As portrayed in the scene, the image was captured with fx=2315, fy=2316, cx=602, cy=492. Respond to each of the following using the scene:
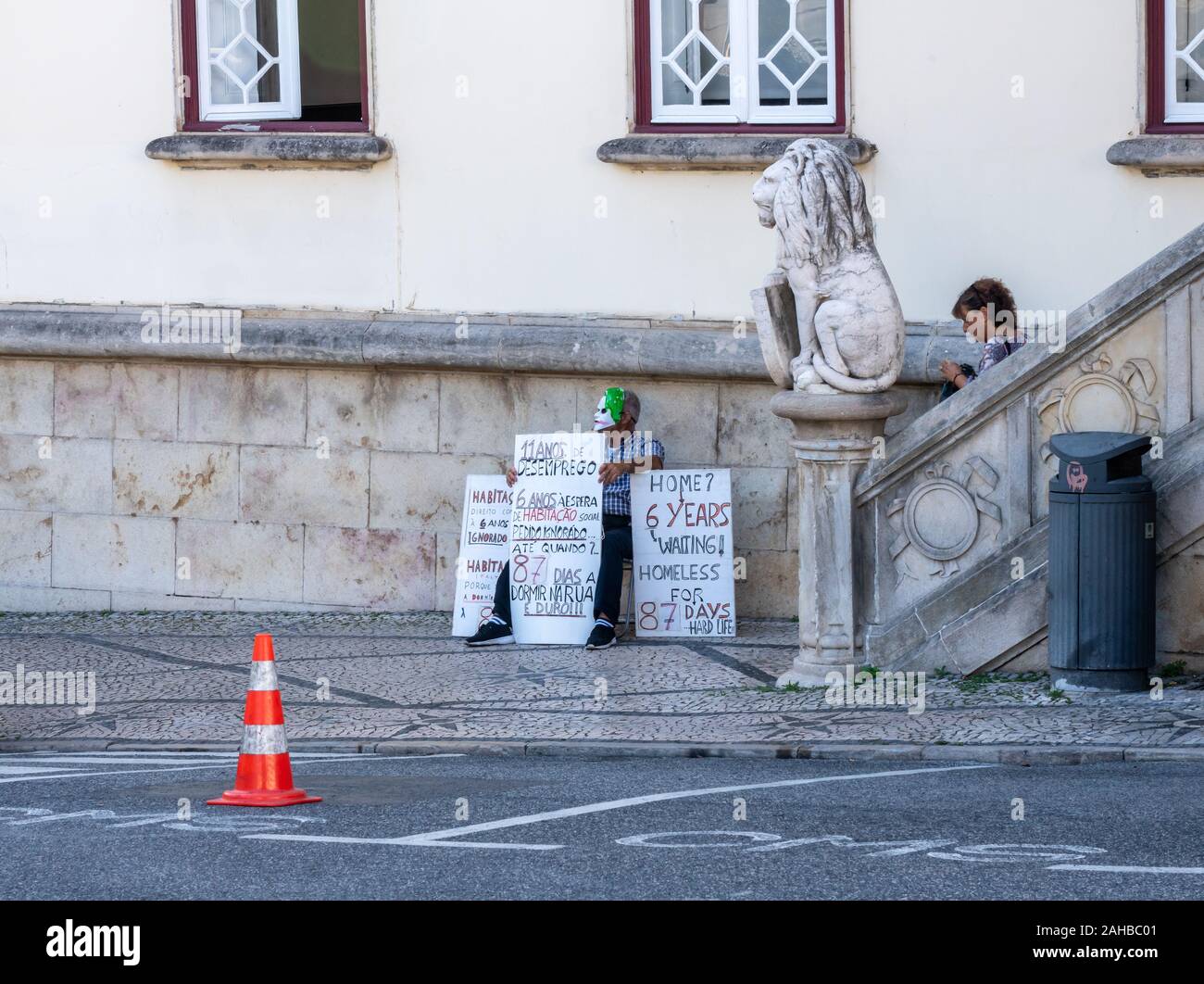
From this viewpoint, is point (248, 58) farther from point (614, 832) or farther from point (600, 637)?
point (614, 832)

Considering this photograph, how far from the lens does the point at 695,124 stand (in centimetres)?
1390

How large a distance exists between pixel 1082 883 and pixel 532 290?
7840 millimetres

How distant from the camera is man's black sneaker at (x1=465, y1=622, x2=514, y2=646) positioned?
1327 cm

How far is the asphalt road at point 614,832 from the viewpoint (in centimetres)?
704

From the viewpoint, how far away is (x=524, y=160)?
46.4 ft

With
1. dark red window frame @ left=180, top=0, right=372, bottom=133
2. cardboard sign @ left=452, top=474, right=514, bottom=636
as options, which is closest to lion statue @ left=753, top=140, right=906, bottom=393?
cardboard sign @ left=452, top=474, right=514, bottom=636

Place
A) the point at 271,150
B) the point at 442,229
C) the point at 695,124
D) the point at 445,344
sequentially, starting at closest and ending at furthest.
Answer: the point at 695,124 → the point at 445,344 → the point at 442,229 → the point at 271,150

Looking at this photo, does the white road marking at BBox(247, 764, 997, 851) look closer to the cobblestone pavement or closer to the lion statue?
the cobblestone pavement

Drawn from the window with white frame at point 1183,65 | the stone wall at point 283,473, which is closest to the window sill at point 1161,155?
the window with white frame at point 1183,65

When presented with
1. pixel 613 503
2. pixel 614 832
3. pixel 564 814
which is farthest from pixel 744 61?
pixel 614 832

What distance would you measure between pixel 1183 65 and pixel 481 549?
4919 millimetres

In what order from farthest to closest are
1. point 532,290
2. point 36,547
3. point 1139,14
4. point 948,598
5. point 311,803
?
point 36,547
point 532,290
point 1139,14
point 948,598
point 311,803

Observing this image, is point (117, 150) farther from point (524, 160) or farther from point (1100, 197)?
point (1100, 197)
